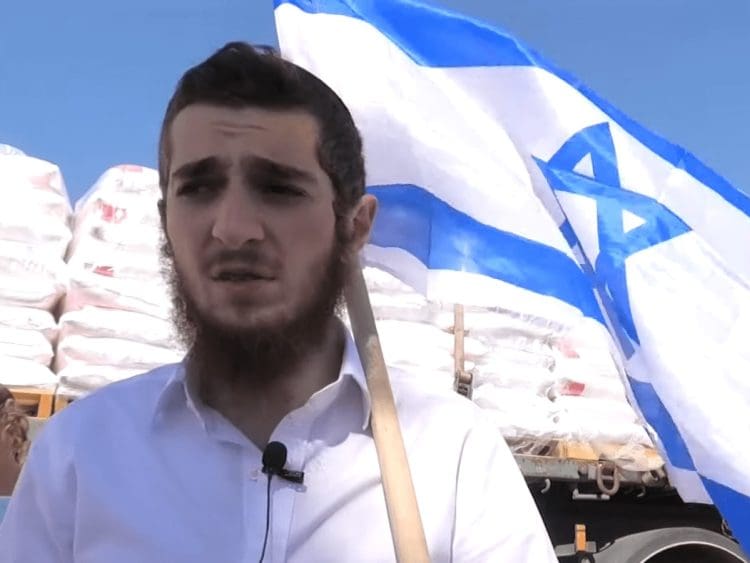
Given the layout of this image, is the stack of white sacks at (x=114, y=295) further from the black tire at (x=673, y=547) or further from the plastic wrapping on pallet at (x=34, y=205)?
the black tire at (x=673, y=547)

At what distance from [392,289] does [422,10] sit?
87.1 inches

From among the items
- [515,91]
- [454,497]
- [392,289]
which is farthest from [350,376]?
[392,289]

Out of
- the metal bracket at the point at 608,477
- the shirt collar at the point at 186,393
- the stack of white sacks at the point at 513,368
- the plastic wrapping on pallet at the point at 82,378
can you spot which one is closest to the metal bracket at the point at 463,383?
the stack of white sacks at the point at 513,368

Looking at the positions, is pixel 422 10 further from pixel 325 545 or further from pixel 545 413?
pixel 545 413

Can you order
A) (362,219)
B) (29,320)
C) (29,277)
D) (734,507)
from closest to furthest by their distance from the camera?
(362,219)
(734,507)
(29,320)
(29,277)

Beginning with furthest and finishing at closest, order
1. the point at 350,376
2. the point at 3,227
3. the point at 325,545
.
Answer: the point at 3,227 → the point at 350,376 → the point at 325,545

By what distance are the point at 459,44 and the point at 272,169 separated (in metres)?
1.15

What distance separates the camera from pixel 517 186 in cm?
235

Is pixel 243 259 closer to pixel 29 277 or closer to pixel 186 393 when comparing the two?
pixel 186 393

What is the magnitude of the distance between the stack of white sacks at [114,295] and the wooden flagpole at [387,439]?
7.64 feet

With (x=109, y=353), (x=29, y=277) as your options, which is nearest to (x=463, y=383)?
(x=109, y=353)

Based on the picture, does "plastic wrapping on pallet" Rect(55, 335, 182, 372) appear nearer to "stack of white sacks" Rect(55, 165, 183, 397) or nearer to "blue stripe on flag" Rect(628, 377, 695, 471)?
"stack of white sacks" Rect(55, 165, 183, 397)

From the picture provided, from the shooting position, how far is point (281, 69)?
1.49m

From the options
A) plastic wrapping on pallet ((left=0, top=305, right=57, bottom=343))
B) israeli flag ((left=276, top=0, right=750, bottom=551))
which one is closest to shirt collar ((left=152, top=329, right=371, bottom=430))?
israeli flag ((left=276, top=0, right=750, bottom=551))
